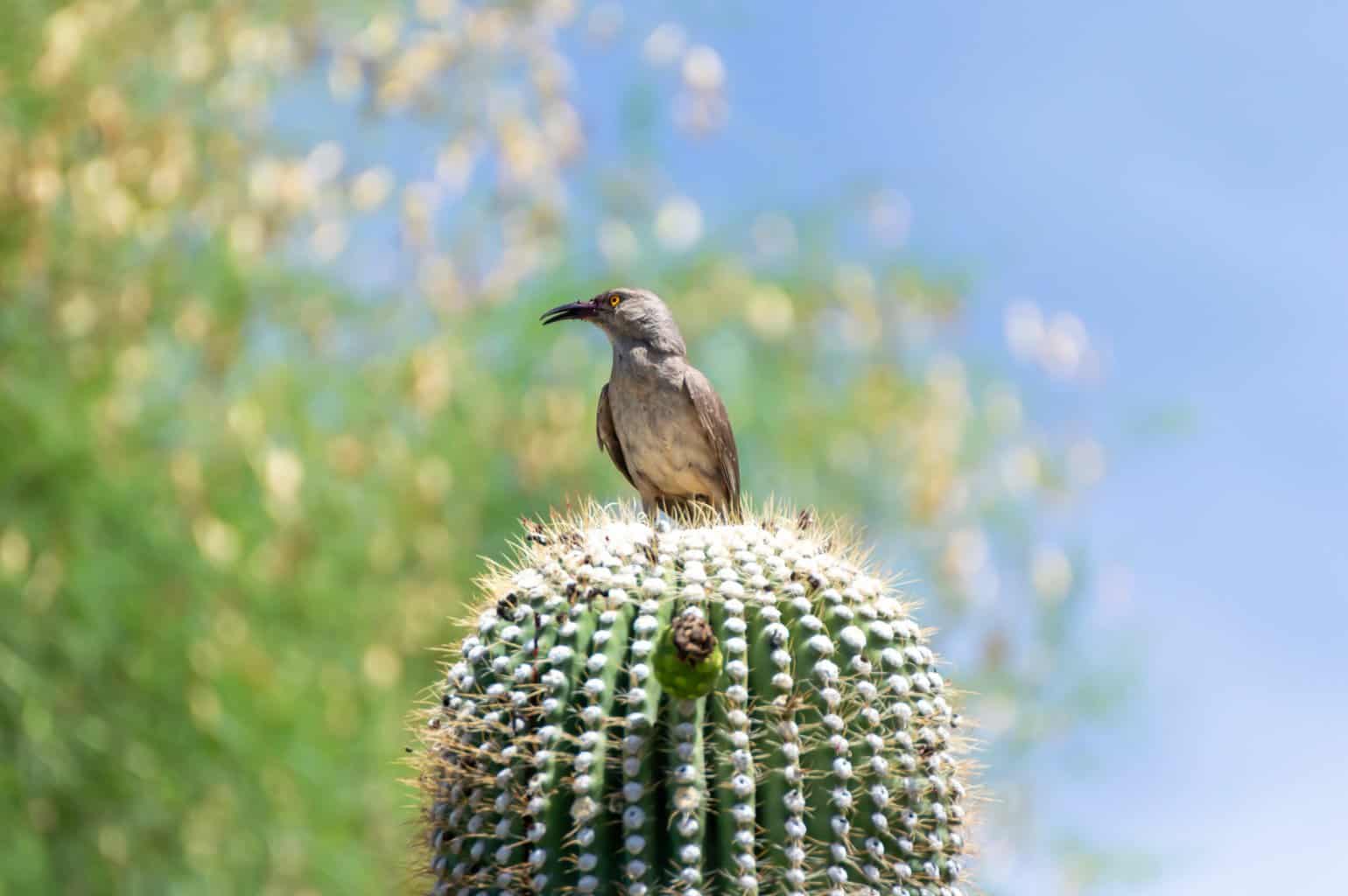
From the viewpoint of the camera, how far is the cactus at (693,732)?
7.25 ft

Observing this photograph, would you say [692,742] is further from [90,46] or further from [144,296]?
[90,46]

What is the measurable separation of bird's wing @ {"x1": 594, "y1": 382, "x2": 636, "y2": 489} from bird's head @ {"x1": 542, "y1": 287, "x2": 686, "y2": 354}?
0.67ft

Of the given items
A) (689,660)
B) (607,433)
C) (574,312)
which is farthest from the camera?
(607,433)

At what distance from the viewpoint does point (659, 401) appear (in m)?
3.84

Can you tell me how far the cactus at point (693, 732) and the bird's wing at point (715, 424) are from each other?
1.25m

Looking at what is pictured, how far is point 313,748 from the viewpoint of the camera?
8.66 m

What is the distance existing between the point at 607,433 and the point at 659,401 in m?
0.30

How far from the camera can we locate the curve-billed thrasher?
151 inches

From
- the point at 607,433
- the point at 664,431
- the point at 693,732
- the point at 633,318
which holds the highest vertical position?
the point at 633,318

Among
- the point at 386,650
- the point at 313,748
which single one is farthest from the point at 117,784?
the point at 386,650

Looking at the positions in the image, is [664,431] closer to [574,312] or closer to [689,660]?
[574,312]

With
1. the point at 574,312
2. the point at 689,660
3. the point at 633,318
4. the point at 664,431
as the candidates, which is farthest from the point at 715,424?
the point at 689,660

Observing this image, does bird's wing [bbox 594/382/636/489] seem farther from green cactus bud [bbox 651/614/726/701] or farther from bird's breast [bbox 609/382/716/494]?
green cactus bud [bbox 651/614/726/701]

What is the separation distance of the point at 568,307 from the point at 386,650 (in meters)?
5.87
